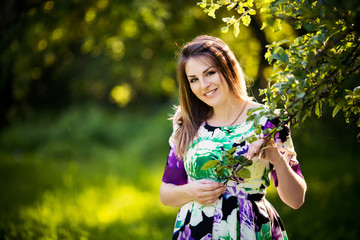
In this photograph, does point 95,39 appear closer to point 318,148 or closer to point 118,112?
point 318,148

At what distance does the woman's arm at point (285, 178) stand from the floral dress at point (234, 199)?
3.1 inches

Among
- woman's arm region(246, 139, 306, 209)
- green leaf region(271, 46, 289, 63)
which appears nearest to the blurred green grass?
woman's arm region(246, 139, 306, 209)

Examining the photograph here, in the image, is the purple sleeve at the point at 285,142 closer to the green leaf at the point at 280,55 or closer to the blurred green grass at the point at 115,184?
the blurred green grass at the point at 115,184

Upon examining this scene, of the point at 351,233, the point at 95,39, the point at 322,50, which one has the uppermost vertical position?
the point at 95,39

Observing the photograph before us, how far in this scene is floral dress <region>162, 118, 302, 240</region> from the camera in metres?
1.96

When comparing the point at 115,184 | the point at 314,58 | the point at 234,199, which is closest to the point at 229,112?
the point at 234,199

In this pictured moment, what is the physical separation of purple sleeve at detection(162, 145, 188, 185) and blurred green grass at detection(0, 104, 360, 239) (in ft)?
2.48

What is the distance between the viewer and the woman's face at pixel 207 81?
207 cm

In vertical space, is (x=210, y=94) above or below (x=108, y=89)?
below

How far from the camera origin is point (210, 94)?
2.09 meters

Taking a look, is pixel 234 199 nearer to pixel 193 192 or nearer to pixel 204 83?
pixel 193 192

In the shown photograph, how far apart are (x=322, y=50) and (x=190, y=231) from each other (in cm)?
126

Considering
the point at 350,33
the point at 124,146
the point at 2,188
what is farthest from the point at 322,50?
the point at 124,146

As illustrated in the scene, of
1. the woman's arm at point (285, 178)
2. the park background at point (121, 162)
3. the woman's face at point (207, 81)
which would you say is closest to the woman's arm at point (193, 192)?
the woman's arm at point (285, 178)
